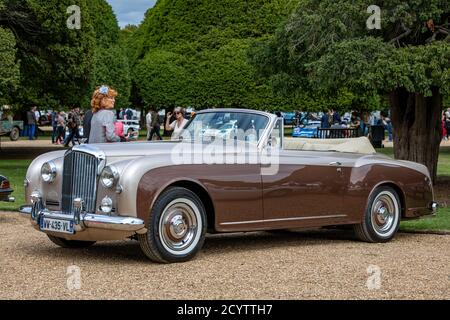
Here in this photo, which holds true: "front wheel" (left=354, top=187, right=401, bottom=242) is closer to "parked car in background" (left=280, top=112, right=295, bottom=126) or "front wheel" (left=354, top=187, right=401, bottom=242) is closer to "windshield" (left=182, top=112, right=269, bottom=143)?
"windshield" (left=182, top=112, right=269, bottom=143)

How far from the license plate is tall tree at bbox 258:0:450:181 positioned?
22.9ft

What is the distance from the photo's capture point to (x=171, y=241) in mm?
8070

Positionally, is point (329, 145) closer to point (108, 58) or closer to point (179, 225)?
point (179, 225)

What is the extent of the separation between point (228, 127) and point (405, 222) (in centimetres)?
387

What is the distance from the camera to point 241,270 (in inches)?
305

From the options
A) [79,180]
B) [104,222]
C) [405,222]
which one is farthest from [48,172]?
[405,222]

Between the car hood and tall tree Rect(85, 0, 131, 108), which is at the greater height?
tall tree Rect(85, 0, 131, 108)

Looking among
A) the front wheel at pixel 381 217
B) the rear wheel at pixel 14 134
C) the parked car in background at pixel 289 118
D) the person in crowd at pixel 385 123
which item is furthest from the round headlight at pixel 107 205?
the parked car in background at pixel 289 118

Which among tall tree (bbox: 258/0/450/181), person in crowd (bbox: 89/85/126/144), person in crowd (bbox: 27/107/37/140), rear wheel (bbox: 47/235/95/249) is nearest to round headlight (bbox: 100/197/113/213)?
rear wheel (bbox: 47/235/95/249)

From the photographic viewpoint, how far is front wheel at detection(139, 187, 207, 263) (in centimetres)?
789

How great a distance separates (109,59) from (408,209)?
45.6 m

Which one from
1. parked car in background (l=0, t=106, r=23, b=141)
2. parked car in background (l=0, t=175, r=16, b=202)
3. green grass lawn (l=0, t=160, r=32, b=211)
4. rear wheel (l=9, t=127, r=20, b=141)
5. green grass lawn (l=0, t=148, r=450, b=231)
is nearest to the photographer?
parked car in background (l=0, t=175, r=16, b=202)

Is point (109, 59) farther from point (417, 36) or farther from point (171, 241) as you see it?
point (171, 241)
